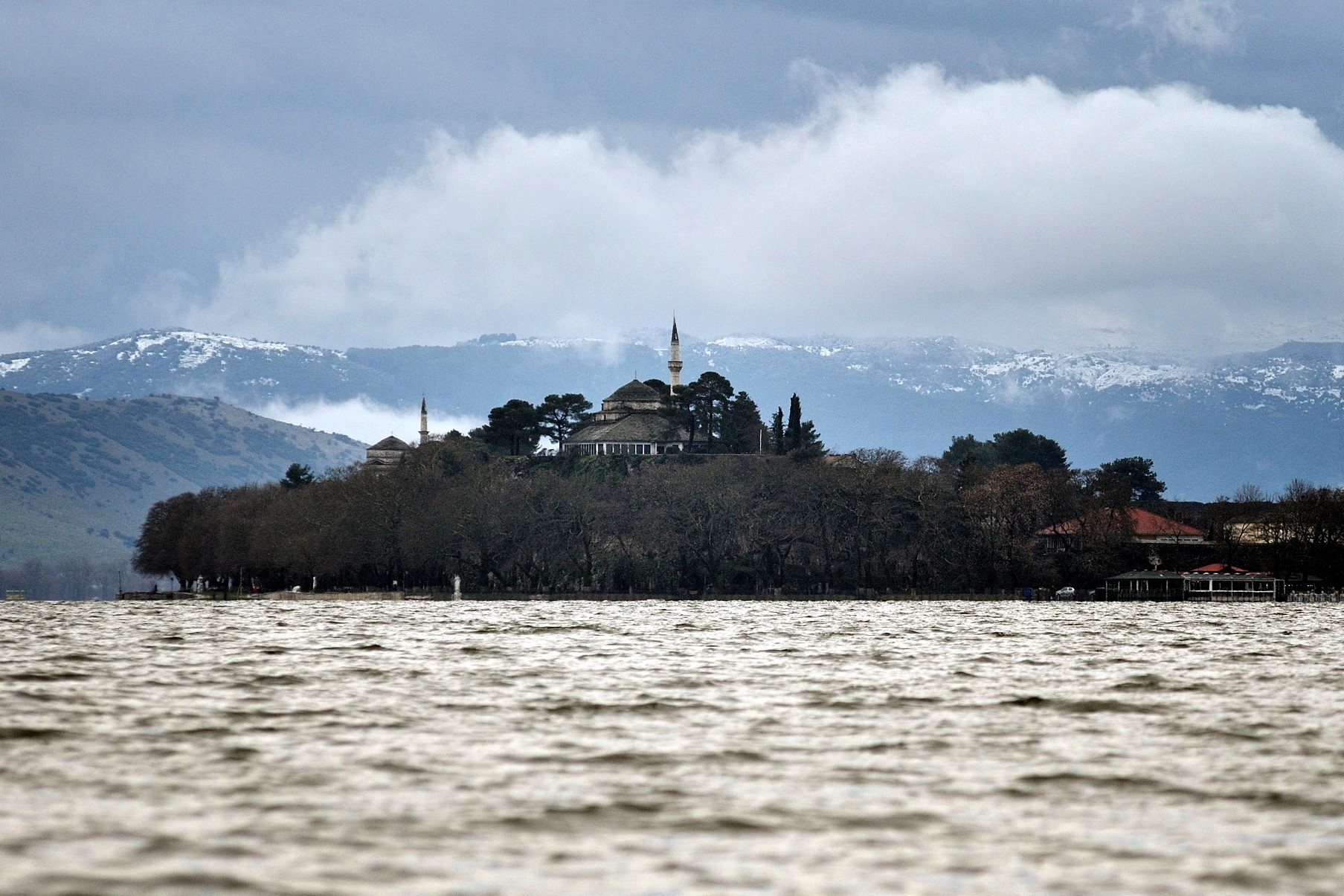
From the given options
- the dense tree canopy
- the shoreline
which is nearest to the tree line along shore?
the dense tree canopy

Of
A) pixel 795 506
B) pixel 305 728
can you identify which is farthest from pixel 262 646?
pixel 795 506

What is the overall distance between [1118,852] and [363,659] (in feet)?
117

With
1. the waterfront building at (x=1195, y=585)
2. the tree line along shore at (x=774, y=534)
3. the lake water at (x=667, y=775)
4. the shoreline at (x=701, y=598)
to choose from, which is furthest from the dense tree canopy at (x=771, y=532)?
the lake water at (x=667, y=775)

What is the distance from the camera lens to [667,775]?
25.0m

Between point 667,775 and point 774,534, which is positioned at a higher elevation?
point 774,534

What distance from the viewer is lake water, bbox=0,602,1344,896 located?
17.8 meters

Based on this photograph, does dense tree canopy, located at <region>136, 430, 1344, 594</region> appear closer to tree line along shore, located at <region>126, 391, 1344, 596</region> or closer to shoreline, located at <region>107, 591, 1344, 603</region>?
tree line along shore, located at <region>126, 391, 1344, 596</region>

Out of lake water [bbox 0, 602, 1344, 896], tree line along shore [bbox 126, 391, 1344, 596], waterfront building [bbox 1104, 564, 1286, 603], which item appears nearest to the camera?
lake water [bbox 0, 602, 1344, 896]

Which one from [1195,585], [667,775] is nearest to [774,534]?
[1195,585]

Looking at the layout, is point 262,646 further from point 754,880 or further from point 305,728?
point 754,880

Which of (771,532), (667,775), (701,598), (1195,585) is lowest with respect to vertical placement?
(667,775)

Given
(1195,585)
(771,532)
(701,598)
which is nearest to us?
(701,598)

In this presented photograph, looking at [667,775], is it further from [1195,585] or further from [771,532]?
[1195,585]

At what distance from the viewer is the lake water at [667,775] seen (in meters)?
17.8
